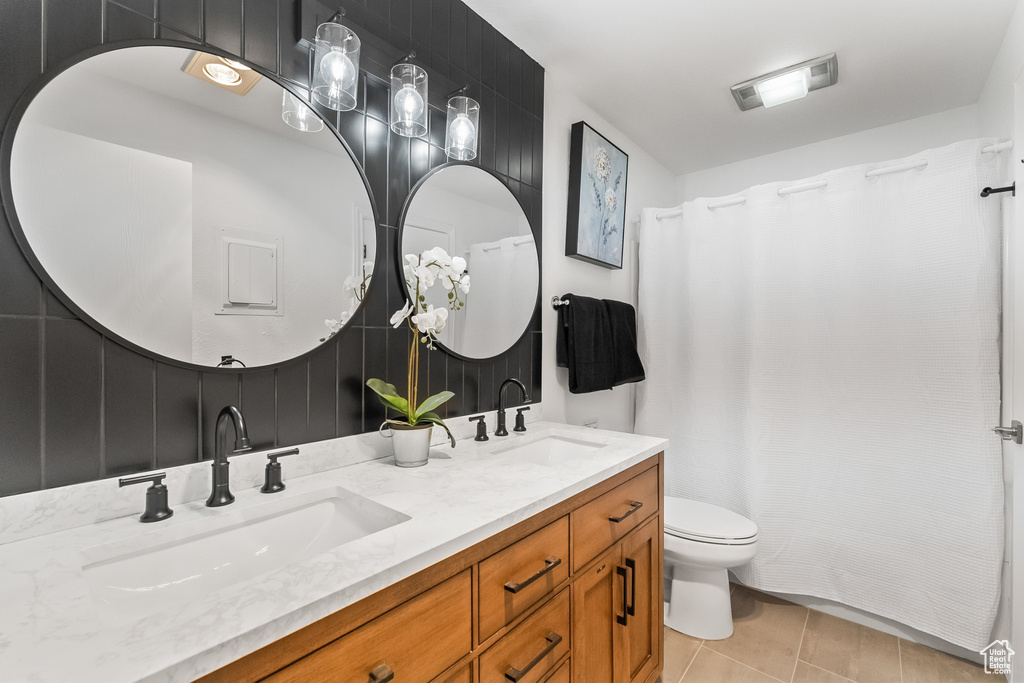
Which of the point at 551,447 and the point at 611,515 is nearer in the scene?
the point at 611,515

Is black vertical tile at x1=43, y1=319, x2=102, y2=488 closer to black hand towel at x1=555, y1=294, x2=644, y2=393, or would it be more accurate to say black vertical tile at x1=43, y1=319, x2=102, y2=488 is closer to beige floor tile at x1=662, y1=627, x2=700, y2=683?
black hand towel at x1=555, y1=294, x2=644, y2=393

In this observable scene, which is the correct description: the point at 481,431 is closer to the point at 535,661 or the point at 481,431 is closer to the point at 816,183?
the point at 535,661

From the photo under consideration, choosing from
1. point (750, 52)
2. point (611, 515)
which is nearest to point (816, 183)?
point (750, 52)

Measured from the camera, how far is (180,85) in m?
1.01

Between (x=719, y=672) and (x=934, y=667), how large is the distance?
83 cm

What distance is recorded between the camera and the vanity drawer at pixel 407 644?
64cm

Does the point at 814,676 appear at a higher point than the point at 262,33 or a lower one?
lower

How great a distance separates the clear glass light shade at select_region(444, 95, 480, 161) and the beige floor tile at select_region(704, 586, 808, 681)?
210cm

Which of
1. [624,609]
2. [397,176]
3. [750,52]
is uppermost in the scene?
[750,52]

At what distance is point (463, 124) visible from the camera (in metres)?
1.53

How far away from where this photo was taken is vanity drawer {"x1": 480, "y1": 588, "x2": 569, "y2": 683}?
3.02 feet

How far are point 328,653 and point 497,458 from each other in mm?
803

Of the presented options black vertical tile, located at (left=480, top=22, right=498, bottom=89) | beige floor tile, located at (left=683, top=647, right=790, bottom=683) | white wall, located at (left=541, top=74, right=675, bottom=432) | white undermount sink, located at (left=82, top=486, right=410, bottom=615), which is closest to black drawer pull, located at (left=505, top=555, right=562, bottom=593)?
white undermount sink, located at (left=82, top=486, right=410, bottom=615)

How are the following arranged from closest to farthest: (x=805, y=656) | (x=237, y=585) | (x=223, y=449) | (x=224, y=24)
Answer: (x=237, y=585) < (x=223, y=449) < (x=224, y=24) < (x=805, y=656)
